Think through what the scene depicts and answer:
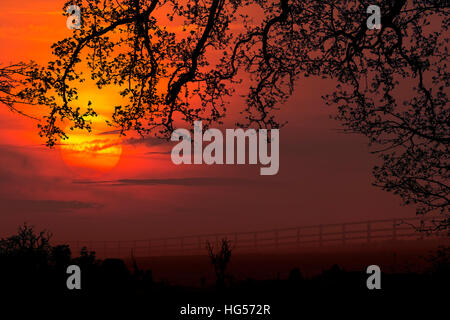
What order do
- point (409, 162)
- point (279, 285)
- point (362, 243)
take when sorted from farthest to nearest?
point (362, 243), point (409, 162), point (279, 285)

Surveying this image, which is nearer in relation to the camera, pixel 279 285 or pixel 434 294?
pixel 434 294

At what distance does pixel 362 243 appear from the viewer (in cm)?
4022

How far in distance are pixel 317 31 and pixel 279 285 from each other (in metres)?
6.61
